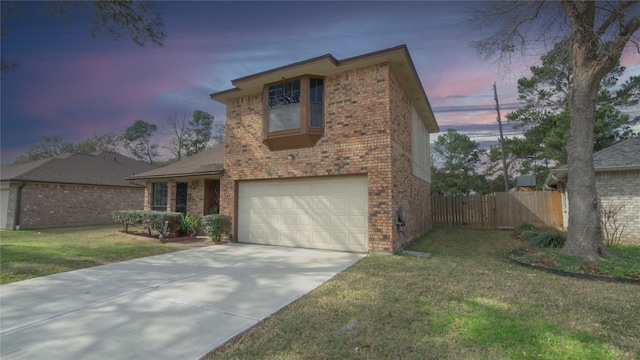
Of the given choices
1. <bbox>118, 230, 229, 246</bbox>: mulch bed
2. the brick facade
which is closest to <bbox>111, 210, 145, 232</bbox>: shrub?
<bbox>118, 230, 229, 246</bbox>: mulch bed

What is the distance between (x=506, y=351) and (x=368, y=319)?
1.46 m

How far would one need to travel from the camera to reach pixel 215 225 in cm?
1030

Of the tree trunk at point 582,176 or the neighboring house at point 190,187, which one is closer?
the tree trunk at point 582,176

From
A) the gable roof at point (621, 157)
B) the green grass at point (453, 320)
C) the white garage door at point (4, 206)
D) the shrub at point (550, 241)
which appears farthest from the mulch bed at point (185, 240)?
the gable roof at point (621, 157)

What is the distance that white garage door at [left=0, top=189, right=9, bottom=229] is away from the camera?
16625 mm

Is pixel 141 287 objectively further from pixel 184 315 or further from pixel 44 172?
pixel 44 172

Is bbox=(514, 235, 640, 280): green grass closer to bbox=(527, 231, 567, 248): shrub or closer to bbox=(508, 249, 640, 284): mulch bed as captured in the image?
bbox=(508, 249, 640, 284): mulch bed

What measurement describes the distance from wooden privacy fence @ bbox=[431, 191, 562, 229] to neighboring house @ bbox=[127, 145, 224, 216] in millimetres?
11979

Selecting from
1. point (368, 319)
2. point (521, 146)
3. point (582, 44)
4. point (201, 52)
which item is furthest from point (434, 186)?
point (368, 319)

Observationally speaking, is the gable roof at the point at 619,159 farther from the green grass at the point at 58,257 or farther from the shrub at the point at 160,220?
the shrub at the point at 160,220

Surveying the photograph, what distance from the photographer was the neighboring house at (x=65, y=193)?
16.4m

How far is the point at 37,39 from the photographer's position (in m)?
8.95

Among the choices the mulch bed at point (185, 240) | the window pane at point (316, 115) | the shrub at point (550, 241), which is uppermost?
the window pane at point (316, 115)

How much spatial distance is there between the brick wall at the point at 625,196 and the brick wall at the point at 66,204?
1032 inches
